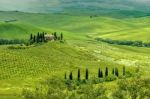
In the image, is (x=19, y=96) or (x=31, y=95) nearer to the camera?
(x=31, y=95)

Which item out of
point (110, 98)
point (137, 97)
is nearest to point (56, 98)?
point (110, 98)

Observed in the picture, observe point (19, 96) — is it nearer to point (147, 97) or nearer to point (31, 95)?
point (31, 95)

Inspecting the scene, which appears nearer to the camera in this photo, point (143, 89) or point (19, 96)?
point (143, 89)

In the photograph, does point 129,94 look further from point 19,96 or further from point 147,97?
point 19,96

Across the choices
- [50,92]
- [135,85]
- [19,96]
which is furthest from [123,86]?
[19,96]

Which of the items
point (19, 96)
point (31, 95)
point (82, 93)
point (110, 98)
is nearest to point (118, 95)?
point (110, 98)

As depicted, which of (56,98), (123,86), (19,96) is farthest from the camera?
(19,96)

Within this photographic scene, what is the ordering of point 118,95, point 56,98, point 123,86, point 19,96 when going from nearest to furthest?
point 56,98
point 118,95
point 123,86
point 19,96

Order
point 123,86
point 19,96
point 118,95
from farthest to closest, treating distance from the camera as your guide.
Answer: point 19,96, point 123,86, point 118,95

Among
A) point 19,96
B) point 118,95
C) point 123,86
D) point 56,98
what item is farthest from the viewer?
point 19,96
